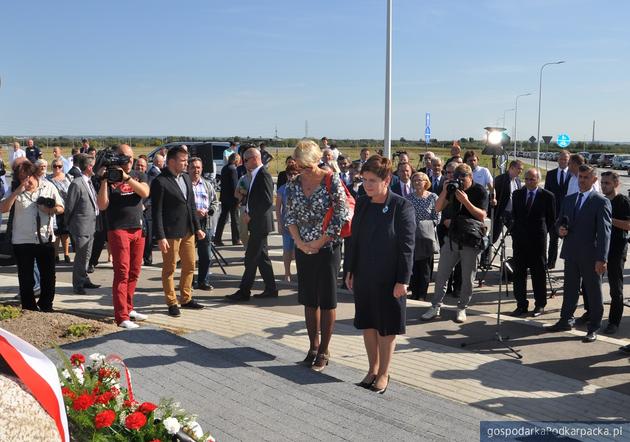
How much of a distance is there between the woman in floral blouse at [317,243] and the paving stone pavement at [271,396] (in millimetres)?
392

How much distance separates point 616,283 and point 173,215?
17.3 feet

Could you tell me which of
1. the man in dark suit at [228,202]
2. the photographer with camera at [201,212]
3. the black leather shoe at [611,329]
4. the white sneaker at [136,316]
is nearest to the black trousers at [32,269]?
the white sneaker at [136,316]

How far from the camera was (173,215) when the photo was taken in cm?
736

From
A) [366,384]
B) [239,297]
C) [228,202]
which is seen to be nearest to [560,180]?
[239,297]

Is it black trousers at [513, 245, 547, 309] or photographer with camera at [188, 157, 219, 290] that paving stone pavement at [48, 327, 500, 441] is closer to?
photographer with camera at [188, 157, 219, 290]

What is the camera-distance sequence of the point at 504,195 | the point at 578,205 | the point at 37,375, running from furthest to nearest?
1. the point at 504,195
2. the point at 578,205
3. the point at 37,375

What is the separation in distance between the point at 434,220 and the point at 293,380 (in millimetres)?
3986

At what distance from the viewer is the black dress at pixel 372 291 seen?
16.3ft

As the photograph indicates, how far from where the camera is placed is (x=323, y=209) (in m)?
5.58

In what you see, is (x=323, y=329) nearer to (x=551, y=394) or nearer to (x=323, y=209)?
(x=323, y=209)

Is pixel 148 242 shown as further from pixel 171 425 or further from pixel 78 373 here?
pixel 171 425

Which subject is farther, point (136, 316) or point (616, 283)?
point (136, 316)

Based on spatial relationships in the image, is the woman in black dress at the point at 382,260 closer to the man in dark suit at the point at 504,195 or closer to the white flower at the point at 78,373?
the white flower at the point at 78,373

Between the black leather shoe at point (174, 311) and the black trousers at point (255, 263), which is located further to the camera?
the black trousers at point (255, 263)
